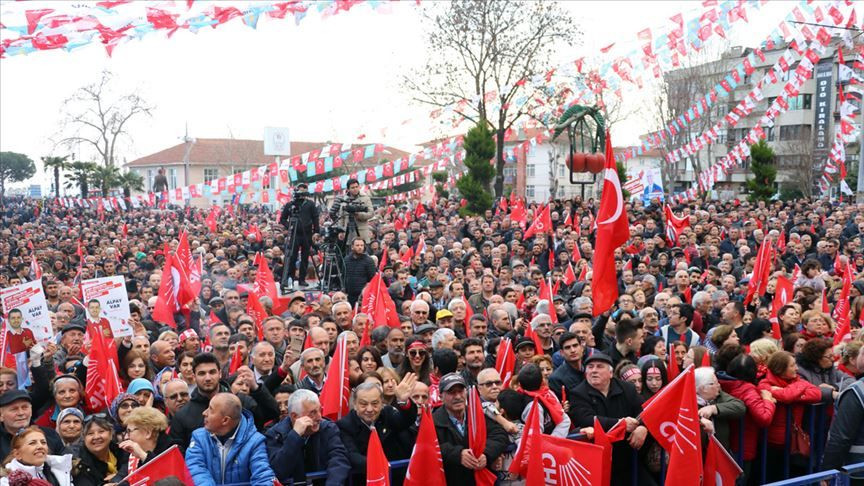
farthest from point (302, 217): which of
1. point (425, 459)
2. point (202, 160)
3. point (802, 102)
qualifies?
point (202, 160)

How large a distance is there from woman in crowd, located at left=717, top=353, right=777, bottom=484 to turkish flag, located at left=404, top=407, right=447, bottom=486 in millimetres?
2180

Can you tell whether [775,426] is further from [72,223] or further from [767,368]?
[72,223]

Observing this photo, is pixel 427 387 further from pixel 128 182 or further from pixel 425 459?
pixel 128 182

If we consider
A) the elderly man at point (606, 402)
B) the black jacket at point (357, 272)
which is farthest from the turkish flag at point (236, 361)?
the black jacket at point (357, 272)

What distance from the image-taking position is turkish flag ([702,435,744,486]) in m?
5.06

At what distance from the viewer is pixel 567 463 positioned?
4625mm

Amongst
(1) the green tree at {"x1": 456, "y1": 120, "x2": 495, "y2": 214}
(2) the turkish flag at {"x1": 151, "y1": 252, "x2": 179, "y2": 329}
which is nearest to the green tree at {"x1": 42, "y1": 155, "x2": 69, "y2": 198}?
(1) the green tree at {"x1": 456, "y1": 120, "x2": 495, "y2": 214}

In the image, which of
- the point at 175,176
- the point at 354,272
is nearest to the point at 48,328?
the point at 354,272

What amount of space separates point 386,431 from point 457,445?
56 centimetres

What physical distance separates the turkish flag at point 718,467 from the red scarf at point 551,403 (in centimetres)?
93

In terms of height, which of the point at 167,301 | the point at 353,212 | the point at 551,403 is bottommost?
the point at 167,301

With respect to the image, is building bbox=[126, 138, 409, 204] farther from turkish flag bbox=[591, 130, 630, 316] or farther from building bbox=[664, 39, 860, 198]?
turkish flag bbox=[591, 130, 630, 316]

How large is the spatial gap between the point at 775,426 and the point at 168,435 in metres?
4.15

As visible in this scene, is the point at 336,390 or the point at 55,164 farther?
the point at 55,164
